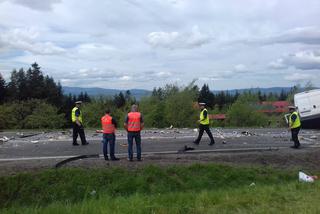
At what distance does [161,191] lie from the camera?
11359mm

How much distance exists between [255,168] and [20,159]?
7773 millimetres

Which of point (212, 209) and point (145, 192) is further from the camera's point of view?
point (145, 192)

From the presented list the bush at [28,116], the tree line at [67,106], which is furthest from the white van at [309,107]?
the bush at [28,116]

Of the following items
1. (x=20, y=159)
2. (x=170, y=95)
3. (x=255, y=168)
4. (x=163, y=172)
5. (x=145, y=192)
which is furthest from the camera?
(x=170, y=95)

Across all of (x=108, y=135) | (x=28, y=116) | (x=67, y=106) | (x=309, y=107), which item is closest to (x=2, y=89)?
(x=67, y=106)

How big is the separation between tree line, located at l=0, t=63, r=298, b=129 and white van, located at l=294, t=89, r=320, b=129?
24277 millimetres

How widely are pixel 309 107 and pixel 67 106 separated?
54972mm

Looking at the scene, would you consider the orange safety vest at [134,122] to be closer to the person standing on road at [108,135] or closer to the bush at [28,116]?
the person standing on road at [108,135]

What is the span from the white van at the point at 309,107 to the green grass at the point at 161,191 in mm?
14496

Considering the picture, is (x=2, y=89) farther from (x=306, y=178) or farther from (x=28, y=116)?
(x=306, y=178)

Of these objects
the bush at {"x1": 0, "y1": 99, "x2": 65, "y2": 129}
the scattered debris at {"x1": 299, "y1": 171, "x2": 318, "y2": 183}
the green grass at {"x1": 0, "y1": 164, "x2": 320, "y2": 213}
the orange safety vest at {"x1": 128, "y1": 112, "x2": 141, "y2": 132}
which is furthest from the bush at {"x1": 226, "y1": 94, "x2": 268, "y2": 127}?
the scattered debris at {"x1": 299, "y1": 171, "x2": 318, "y2": 183}

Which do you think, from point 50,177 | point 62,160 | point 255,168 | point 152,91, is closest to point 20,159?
point 62,160

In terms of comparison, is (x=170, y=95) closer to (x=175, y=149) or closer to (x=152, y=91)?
(x=152, y=91)

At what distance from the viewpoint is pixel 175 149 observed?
17.2m
